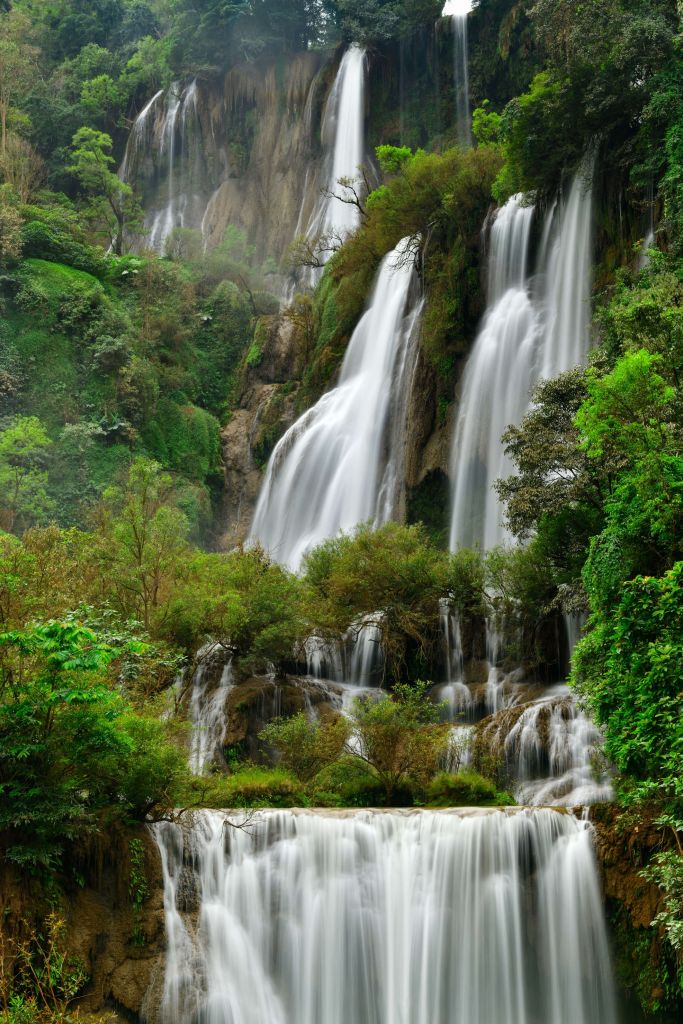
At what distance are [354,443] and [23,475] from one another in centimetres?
1161

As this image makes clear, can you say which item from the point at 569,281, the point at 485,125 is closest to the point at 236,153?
the point at 485,125

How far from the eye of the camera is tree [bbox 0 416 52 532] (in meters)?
33.5

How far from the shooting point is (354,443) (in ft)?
112

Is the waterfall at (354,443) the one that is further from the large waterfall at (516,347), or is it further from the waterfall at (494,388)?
the large waterfall at (516,347)

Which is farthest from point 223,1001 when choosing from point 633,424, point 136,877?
point 633,424

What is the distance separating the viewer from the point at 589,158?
29.0 meters

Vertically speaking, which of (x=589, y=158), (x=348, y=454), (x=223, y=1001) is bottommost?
(x=223, y=1001)

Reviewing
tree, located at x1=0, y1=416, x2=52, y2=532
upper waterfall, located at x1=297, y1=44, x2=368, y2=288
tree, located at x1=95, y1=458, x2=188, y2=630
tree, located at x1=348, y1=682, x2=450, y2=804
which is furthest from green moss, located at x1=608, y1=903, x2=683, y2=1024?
upper waterfall, located at x1=297, y1=44, x2=368, y2=288

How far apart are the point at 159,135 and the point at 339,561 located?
139ft

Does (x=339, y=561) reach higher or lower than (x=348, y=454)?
lower

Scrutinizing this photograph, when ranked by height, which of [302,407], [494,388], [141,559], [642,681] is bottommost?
[642,681]

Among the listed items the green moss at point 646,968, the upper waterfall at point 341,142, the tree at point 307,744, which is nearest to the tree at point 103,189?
the upper waterfall at point 341,142

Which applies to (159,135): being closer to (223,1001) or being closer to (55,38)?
(55,38)

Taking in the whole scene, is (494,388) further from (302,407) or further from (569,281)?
(302,407)
